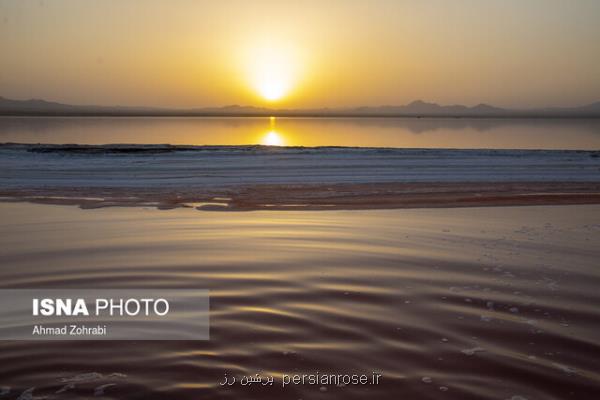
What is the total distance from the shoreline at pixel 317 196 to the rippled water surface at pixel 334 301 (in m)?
1.99

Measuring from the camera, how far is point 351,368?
13.3ft

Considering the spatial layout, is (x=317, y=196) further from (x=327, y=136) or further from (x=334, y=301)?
(x=327, y=136)

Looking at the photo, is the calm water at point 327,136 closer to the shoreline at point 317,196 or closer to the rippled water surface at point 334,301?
the shoreline at point 317,196

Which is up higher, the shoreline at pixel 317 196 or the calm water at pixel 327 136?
the calm water at pixel 327 136

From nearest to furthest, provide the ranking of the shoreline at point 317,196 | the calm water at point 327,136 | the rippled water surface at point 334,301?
the rippled water surface at point 334,301 → the shoreline at point 317,196 → the calm water at point 327,136

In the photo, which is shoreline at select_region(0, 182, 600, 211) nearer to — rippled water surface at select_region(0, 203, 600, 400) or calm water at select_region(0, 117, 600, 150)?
rippled water surface at select_region(0, 203, 600, 400)

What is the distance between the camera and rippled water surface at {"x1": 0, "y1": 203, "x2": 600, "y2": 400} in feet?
12.7

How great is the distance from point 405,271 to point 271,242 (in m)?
2.34

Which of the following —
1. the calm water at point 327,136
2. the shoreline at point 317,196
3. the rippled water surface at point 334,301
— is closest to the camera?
the rippled water surface at point 334,301

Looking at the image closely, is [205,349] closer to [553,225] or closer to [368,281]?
[368,281]

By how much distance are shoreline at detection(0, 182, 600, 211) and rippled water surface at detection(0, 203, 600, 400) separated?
199 cm

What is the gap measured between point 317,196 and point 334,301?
333 inches

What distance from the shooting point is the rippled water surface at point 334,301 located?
12.7 feet

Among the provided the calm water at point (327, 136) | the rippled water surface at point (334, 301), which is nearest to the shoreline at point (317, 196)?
the rippled water surface at point (334, 301)
